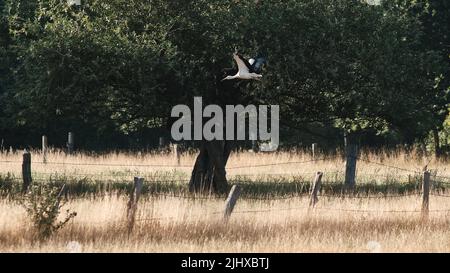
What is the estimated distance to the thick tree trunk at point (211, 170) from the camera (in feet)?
88.7

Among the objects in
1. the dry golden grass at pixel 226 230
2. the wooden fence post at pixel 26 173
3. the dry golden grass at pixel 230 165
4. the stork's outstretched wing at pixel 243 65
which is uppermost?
the stork's outstretched wing at pixel 243 65

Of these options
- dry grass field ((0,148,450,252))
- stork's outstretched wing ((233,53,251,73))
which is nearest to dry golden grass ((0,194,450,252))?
dry grass field ((0,148,450,252))

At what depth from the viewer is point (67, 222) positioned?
17391mm

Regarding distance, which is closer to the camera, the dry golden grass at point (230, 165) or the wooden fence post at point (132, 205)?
the wooden fence post at point (132, 205)

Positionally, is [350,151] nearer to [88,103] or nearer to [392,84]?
[392,84]

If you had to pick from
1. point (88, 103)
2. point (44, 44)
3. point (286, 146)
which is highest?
point (44, 44)

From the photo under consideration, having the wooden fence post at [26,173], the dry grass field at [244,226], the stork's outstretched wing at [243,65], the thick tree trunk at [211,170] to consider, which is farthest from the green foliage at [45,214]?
the thick tree trunk at [211,170]

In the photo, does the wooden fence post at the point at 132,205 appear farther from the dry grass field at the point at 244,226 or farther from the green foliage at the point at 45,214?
the green foliage at the point at 45,214

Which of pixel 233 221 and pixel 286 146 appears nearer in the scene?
pixel 233 221

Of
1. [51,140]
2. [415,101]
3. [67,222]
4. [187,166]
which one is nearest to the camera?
[67,222]

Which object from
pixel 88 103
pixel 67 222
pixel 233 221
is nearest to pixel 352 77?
pixel 88 103

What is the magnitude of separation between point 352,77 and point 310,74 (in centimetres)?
127

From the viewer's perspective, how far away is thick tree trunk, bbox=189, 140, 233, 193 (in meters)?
27.0

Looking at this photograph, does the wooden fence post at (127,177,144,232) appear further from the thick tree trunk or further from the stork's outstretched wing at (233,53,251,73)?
the thick tree trunk
